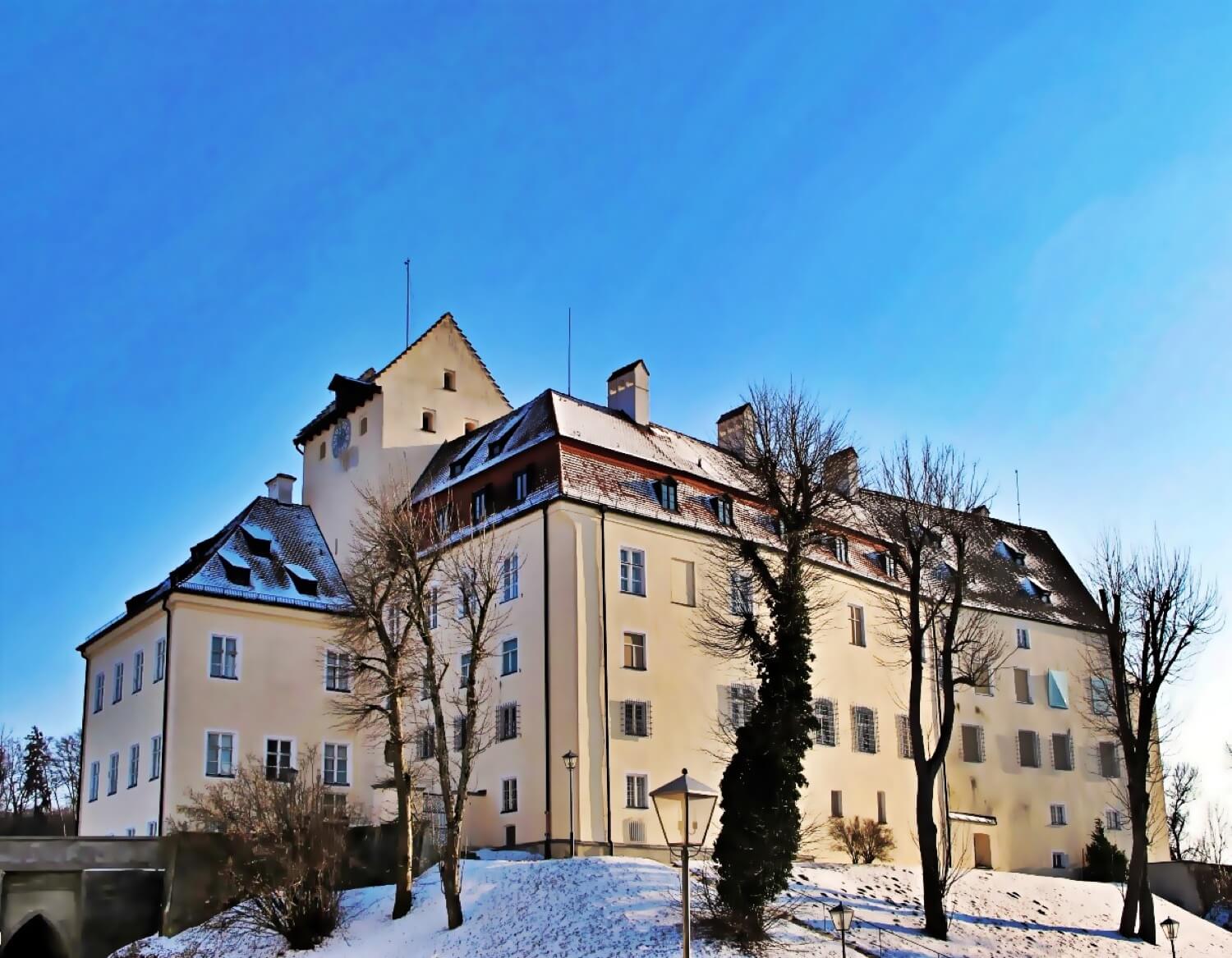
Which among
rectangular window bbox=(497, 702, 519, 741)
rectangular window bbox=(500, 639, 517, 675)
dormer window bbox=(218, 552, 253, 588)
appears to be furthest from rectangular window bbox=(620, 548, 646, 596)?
dormer window bbox=(218, 552, 253, 588)

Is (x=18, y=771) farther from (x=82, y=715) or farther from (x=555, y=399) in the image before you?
(x=555, y=399)

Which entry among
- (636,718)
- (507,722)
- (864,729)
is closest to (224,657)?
(507,722)

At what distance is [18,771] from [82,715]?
127ft

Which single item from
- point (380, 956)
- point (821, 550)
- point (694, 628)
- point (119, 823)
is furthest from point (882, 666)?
point (119, 823)

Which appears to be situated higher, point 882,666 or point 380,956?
point 882,666

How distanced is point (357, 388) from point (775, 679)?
21054 mm

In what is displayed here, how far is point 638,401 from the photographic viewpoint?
44.1 metres

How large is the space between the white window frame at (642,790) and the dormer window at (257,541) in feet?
47.4

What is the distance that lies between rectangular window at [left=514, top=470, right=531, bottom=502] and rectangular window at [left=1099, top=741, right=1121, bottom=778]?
25715 millimetres

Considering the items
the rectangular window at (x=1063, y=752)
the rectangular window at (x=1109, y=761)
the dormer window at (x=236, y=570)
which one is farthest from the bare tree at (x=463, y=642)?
the rectangular window at (x=1109, y=761)

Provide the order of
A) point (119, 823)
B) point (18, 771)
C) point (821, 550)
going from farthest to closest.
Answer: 1. point (18, 771)
2. point (821, 550)
3. point (119, 823)

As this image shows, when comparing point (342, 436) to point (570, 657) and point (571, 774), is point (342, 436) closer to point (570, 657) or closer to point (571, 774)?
point (570, 657)

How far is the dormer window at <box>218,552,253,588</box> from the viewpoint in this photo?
40688 millimetres

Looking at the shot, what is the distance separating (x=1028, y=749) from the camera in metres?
48.6
